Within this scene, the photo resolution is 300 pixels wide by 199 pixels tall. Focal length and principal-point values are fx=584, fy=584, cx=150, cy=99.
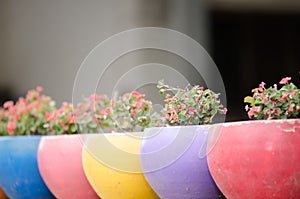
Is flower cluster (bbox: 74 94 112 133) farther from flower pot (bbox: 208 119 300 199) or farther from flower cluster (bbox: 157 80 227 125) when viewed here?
flower pot (bbox: 208 119 300 199)

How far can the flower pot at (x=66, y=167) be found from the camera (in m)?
1.97

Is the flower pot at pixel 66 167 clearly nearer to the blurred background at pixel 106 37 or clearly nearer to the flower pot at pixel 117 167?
the flower pot at pixel 117 167

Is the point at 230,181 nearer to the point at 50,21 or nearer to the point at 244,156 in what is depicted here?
the point at 244,156

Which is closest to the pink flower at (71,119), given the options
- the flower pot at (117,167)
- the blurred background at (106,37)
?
the flower pot at (117,167)

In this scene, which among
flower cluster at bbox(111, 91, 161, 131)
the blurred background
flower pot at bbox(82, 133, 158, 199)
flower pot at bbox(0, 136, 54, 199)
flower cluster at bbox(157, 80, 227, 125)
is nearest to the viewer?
flower cluster at bbox(157, 80, 227, 125)

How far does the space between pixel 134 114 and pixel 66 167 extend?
0.98 feet

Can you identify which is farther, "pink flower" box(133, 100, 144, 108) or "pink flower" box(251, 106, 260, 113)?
"pink flower" box(133, 100, 144, 108)

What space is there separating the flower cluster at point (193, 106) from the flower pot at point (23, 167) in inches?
26.4

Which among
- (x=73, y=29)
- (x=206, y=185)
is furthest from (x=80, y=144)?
(x=73, y=29)

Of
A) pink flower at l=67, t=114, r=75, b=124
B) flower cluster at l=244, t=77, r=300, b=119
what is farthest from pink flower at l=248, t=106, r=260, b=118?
pink flower at l=67, t=114, r=75, b=124

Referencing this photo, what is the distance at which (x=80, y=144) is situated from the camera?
6.42ft

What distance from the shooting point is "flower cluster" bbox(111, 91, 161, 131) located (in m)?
1.89

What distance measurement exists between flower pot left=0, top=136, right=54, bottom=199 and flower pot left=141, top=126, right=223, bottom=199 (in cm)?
63

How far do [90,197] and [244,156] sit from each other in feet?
2.37
